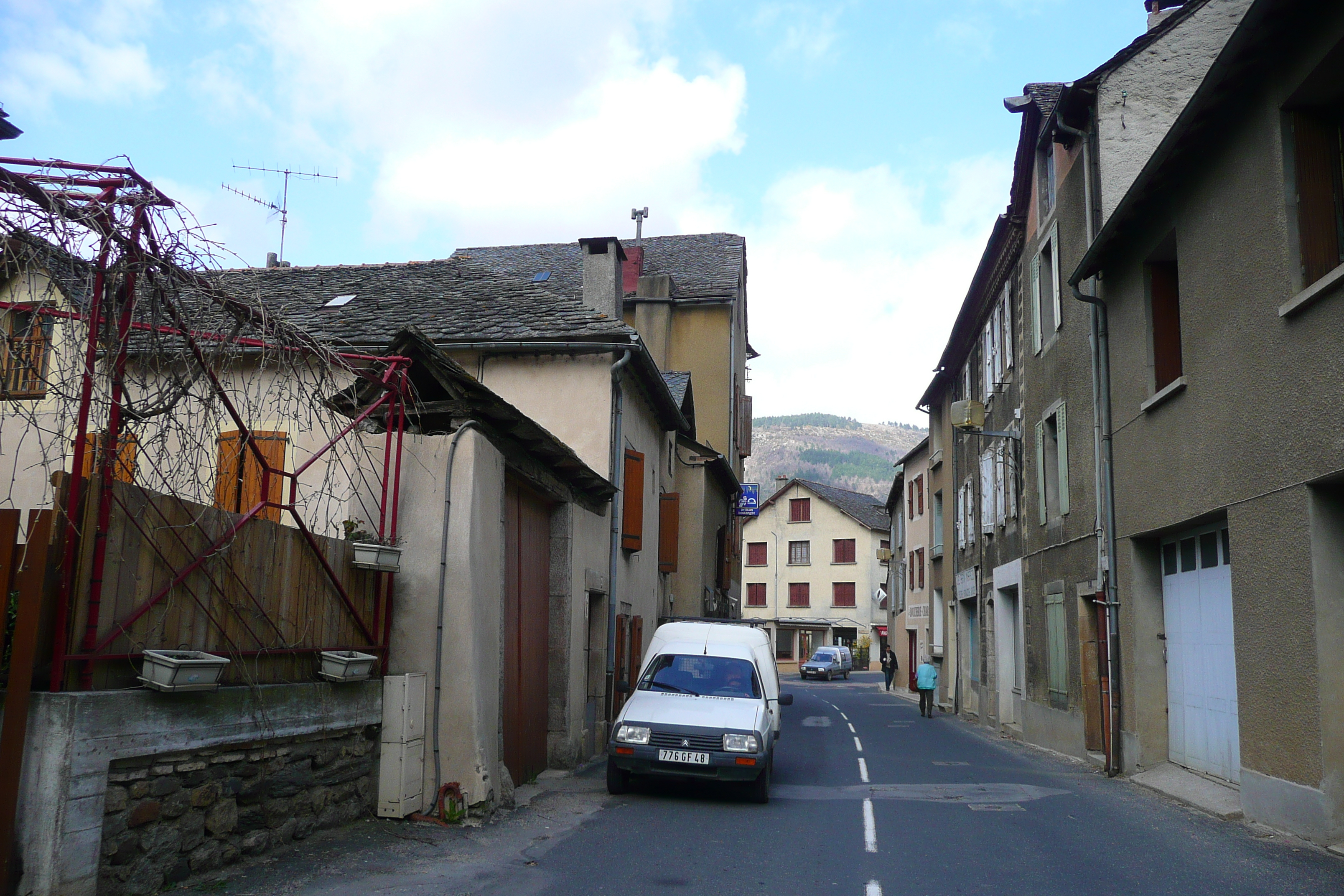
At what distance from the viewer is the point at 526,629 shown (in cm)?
1196

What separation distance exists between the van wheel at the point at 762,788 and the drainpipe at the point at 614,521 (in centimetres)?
435

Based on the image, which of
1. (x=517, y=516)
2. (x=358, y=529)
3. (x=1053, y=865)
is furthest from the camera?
(x=517, y=516)

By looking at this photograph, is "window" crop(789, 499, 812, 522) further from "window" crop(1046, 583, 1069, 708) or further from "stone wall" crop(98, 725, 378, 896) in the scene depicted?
"stone wall" crop(98, 725, 378, 896)

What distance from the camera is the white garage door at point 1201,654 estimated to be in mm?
10609

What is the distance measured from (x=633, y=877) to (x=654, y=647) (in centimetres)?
578

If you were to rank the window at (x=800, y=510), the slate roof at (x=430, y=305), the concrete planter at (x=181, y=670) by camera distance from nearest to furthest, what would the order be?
the concrete planter at (x=181, y=670), the slate roof at (x=430, y=305), the window at (x=800, y=510)

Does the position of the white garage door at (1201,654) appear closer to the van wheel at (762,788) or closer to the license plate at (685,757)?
the van wheel at (762,788)

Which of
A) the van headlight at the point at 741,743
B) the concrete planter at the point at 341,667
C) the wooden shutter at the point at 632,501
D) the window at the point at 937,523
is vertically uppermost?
the window at the point at 937,523

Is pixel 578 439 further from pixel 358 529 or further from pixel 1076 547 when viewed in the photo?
pixel 1076 547

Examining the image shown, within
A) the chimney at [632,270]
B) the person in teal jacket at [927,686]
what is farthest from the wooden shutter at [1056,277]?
the chimney at [632,270]

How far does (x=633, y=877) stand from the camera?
707 centimetres

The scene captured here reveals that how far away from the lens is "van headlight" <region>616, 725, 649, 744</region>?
419 inches

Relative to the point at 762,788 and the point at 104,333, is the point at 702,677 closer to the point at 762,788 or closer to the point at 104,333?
the point at 762,788

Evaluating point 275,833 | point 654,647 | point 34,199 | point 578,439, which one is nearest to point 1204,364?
point 654,647
